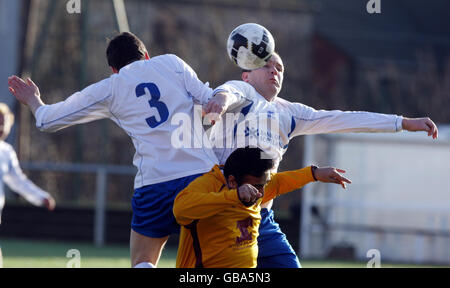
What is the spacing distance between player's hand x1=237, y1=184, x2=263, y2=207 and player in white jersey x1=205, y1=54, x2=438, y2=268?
76 cm

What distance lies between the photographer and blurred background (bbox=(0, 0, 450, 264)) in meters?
15.2

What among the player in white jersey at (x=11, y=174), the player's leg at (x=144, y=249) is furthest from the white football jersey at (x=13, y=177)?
the player's leg at (x=144, y=249)

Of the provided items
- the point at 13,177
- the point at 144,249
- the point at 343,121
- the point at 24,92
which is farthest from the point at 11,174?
the point at 343,121

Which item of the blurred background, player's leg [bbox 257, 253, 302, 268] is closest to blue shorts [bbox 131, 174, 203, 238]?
player's leg [bbox 257, 253, 302, 268]

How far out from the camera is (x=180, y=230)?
18.7 feet

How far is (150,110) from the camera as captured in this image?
5.69 m

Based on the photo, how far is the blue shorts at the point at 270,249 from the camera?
234 inches

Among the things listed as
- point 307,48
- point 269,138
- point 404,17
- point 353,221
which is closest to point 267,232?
point 269,138

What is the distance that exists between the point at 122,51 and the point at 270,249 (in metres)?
1.59

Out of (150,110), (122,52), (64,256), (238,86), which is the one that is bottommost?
(64,256)

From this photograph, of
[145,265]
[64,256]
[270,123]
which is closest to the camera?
[145,265]

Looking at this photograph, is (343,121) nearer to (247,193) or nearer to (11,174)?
(247,193)

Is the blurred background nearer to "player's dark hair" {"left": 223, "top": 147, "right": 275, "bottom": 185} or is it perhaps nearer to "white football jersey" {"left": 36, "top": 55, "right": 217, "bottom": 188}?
"white football jersey" {"left": 36, "top": 55, "right": 217, "bottom": 188}
